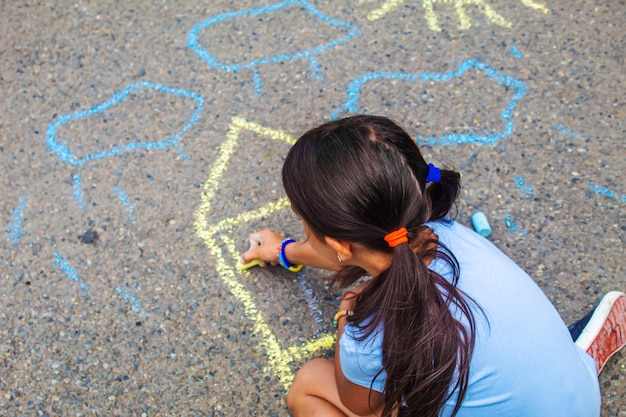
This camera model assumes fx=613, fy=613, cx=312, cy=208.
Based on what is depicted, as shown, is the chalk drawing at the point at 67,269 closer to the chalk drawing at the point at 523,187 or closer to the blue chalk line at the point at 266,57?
the blue chalk line at the point at 266,57

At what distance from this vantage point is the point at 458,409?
4.49 feet

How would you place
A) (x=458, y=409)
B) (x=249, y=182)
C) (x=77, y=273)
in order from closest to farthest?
(x=458, y=409) < (x=77, y=273) < (x=249, y=182)

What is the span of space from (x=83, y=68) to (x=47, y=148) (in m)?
0.46

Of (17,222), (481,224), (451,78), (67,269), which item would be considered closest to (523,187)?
(481,224)

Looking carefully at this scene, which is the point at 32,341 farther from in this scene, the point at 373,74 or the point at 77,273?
the point at 373,74

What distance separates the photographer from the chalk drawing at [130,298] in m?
1.95

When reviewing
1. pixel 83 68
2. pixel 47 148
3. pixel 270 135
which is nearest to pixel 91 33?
pixel 83 68

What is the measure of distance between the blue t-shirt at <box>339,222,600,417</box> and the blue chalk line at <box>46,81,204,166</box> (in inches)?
50.1

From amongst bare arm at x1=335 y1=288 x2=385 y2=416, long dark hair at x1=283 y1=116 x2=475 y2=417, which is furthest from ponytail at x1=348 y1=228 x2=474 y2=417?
bare arm at x1=335 y1=288 x2=385 y2=416

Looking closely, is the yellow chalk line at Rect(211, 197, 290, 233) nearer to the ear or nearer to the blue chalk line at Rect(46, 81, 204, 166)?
the blue chalk line at Rect(46, 81, 204, 166)

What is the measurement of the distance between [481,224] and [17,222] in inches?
63.2

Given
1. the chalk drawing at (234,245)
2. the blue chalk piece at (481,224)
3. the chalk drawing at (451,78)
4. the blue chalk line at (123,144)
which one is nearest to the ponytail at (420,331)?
the chalk drawing at (234,245)

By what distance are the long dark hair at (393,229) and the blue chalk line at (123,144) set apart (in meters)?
1.13

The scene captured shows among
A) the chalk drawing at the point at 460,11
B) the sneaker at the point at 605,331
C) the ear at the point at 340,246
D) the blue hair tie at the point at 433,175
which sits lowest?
the sneaker at the point at 605,331
